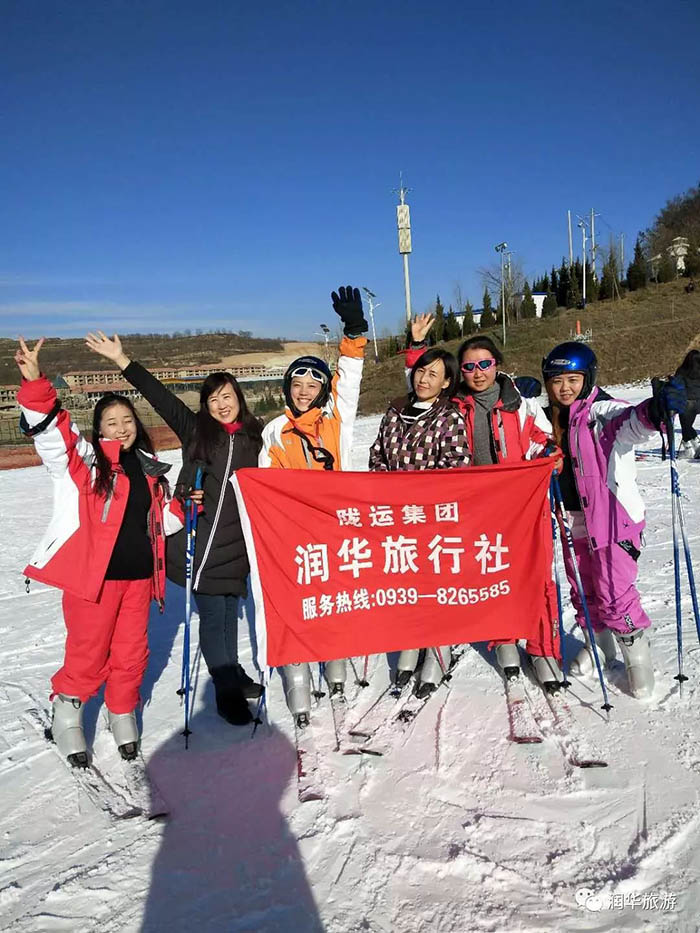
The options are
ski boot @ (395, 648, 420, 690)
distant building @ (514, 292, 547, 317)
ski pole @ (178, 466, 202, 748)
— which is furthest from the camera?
distant building @ (514, 292, 547, 317)

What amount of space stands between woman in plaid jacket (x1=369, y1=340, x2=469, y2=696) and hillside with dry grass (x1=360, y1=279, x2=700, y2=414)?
80.8 feet

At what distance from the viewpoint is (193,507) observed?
3650 mm

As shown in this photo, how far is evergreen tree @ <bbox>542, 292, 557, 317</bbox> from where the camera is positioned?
46.8m

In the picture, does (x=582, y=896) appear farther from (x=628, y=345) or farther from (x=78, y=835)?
(x=628, y=345)

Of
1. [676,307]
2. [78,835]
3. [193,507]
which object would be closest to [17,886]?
[78,835]

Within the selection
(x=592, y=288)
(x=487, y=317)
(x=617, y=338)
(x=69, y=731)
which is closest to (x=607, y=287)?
(x=592, y=288)

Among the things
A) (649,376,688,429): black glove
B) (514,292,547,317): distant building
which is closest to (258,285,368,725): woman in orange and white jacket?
(649,376,688,429): black glove

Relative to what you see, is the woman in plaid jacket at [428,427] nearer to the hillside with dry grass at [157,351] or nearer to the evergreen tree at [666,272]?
the evergreen tree at [666,272]

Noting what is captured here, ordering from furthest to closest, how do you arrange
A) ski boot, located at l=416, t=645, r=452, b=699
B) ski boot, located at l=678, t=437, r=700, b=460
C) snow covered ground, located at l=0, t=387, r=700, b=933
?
ski boot, located at l=678, t=437, r=700, b=460, ski boot, located at l=416, t=645, r=452, b=699, snow covered ground, located at l=0, t=387, r=700, b=933

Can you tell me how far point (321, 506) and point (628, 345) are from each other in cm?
3456

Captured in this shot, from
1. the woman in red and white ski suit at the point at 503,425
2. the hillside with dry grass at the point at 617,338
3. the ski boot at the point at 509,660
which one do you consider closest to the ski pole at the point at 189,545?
the woman in red and white ski suit at the point at 503,425

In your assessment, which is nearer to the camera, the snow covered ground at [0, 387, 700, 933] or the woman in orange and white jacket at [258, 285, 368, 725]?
the snow covered ground at [0, 387, 700, 933]

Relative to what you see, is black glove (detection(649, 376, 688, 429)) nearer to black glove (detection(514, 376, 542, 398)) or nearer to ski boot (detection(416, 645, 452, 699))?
black glove (detection(514, 376, 542, 398))

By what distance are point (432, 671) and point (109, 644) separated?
7.00 feet
